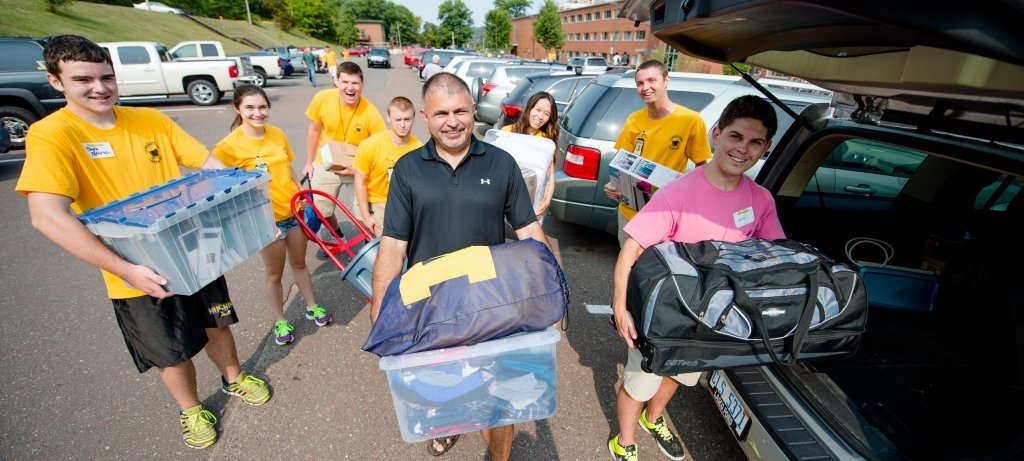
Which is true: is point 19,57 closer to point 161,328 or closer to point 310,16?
point 161,328

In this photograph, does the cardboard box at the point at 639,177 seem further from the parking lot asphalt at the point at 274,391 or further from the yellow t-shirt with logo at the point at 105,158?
the yellow t-shirt with logo at the point at 105,158

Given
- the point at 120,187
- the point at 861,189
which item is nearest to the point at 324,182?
the point at 120,187

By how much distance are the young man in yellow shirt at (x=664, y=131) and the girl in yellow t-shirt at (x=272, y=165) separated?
233 cm

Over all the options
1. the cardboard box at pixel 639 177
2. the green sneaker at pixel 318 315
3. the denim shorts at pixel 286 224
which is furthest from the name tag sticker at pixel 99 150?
the cardboard box at pixel 639 177

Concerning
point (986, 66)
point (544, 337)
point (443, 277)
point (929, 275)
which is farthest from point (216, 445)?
point (929, 275)

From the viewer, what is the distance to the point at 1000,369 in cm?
243

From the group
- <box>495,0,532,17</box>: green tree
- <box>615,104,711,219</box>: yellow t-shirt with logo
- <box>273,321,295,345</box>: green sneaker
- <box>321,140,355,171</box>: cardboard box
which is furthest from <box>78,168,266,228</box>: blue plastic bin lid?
<box>495,0,532,17</box>: green tree

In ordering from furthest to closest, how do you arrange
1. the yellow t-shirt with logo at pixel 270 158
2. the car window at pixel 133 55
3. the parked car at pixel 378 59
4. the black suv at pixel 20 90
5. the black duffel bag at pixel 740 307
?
the parked car at pixel 378 59 → the car window at pixel 133 55 → the black suv at pixel 20 90 → the yellow t-shirt with logo at pixel 270 158 → the black duffel bag at pixel 740 307

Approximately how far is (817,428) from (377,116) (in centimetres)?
376

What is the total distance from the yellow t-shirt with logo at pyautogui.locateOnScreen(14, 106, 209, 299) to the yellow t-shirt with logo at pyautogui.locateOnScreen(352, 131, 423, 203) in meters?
1.01

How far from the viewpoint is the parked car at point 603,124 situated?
3.97 m

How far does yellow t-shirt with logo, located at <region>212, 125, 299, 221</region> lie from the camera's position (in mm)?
2816

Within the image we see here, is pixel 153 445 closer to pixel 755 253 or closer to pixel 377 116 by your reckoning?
pixel 377 116

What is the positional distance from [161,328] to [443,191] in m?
1.59
